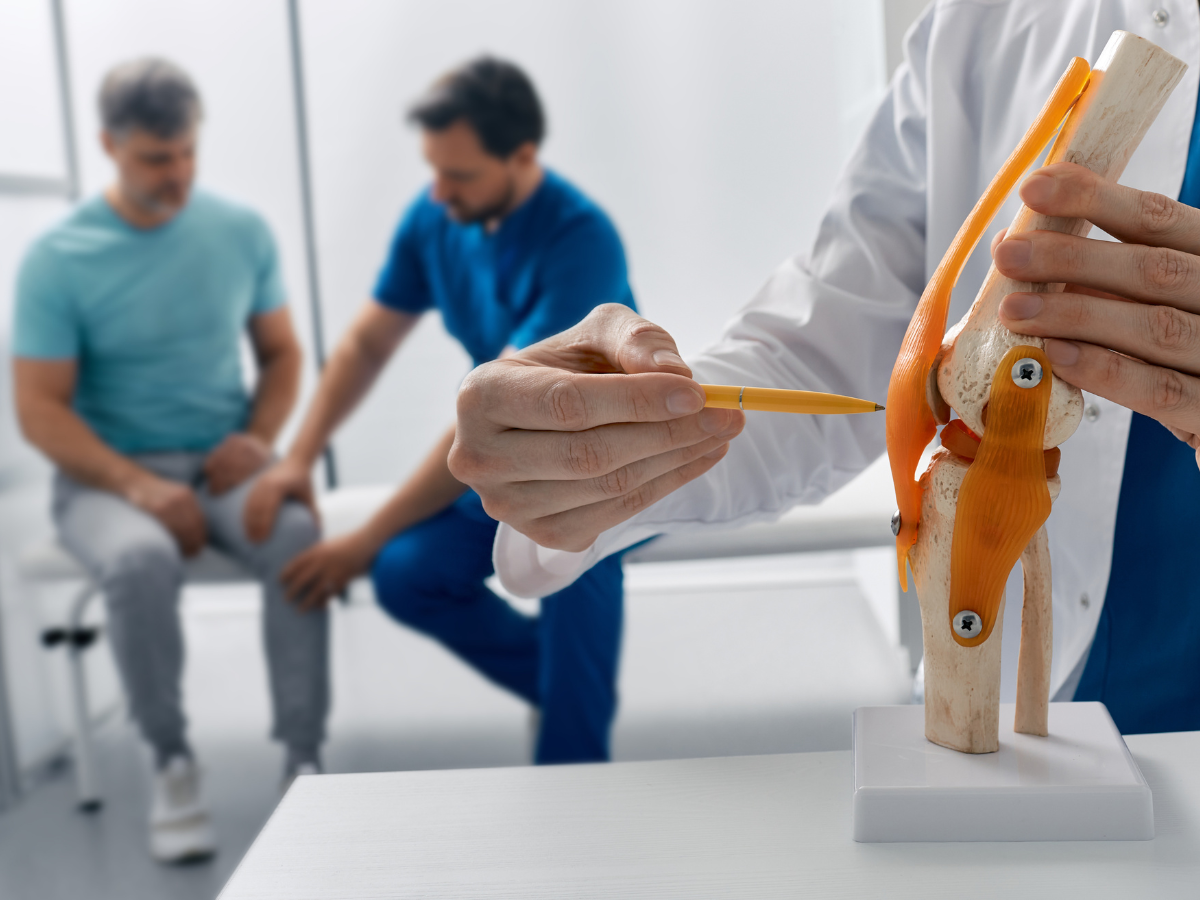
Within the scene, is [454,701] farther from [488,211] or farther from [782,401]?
[782,401]

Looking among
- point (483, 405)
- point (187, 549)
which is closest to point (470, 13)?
point (187, 549)

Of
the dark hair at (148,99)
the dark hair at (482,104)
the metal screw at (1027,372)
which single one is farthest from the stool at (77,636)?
the metal screw at (1027,372)

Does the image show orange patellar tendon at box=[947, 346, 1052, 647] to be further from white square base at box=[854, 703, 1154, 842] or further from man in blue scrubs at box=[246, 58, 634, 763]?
man in blue scrubs at box=[246, 58, 634, 763]

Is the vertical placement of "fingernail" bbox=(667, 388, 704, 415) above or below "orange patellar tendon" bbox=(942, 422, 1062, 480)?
above

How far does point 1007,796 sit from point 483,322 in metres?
1.32

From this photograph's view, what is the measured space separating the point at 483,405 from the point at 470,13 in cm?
185

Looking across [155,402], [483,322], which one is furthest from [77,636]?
[483,322]

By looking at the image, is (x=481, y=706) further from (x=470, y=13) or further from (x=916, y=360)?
(x=916, y=360)

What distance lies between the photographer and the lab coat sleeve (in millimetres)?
554

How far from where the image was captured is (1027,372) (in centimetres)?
38

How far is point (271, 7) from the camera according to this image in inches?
81.3

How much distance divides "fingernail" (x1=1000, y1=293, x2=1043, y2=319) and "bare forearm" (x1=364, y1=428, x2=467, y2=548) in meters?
1.27

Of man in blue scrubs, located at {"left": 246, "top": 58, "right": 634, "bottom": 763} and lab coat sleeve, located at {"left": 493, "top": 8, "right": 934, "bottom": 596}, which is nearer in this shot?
lab coat sleeve, located at {"left": 493, "top": 8, "right": 934, "bottom": 596}

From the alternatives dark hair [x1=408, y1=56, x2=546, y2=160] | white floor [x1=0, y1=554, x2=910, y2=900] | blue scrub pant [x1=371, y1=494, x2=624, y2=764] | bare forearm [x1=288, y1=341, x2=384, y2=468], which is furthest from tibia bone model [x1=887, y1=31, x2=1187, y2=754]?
bare forearm [x1=288, y1=341, x2=384, y2=468]
